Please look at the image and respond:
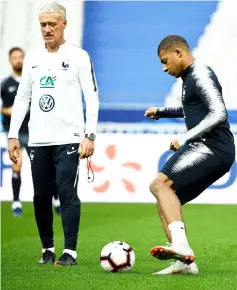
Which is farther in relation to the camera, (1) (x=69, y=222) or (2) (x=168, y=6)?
(2) (x=168, y=6)

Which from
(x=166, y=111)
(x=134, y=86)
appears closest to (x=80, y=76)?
(x=166, y=111)

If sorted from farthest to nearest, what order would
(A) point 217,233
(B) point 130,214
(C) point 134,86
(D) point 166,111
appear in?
1. (C) point 134,86
2. (B) point 130,214
3. (A) point 217,233
4. (D) point 166,111

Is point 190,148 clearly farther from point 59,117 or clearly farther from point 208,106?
point 59,117

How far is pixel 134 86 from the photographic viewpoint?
734 inches

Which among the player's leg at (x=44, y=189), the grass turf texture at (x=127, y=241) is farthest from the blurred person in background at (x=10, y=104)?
the player's leg at (x=44, y=189)

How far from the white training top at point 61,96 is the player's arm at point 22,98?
79mm

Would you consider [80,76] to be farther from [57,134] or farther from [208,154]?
[208,154]

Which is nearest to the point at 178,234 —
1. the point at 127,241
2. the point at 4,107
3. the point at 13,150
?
the point at 13,150

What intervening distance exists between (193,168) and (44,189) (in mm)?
1462

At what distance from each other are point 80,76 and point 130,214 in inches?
240

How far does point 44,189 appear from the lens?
26.2 ft

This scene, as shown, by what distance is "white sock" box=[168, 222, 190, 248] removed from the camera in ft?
22.7

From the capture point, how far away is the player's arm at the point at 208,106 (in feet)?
22.7

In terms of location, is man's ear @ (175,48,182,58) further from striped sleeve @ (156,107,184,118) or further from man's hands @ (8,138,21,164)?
man's hands @ (8,138,21,164)
